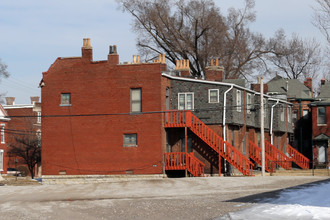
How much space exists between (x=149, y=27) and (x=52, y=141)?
28.0 metres

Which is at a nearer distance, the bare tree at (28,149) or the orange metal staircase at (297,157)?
the orange metal staircase at (297,157)

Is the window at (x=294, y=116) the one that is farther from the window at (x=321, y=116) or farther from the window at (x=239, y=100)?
the window at (x=239, y=100)

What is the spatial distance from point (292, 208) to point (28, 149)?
4961 centimetres

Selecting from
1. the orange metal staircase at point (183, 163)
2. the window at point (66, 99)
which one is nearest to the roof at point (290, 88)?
the orange metal staircase at point (183, 163)

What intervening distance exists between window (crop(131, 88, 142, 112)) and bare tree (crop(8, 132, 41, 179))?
25748mm

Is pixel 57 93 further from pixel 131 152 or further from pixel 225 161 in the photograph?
pixel 225 161

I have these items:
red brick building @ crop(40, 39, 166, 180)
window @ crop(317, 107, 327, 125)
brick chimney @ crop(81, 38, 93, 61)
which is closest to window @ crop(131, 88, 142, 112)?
red brick building @ crop(40, 39, 166, 180)

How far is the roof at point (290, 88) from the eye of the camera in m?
67.5

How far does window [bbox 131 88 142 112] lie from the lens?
1639 inches

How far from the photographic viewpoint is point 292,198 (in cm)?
2305

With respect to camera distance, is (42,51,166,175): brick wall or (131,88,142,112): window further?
A: (131,88,142,112): window

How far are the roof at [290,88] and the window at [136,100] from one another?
29.4m

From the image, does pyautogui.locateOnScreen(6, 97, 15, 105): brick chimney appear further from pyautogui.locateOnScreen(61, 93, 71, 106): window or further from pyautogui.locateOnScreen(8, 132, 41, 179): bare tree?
pyautogui.locateOnScreen(61, 93, 71, 106): window

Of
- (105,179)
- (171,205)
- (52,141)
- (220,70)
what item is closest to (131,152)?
(105,179)
